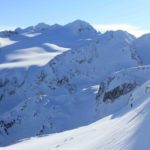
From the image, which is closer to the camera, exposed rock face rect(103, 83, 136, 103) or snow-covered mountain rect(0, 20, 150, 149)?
exposed rock face rect(103, 83, 136, 103)

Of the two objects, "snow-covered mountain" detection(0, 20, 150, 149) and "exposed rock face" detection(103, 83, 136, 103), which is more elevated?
"exposed rock face" detection(103, 83, 136, 103)

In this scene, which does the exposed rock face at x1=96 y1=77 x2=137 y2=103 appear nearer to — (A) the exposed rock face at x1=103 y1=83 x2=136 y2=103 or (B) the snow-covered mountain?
(A) the exposed rock face at x1=103 y1=83 x2=136 y2=103

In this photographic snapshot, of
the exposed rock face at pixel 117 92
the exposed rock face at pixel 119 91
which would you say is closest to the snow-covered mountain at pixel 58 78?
the exposed rock face at pixel 117 92

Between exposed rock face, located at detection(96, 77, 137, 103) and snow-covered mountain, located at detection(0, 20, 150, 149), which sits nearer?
exposed rock face, located at detection(96, 77, 137, 103)

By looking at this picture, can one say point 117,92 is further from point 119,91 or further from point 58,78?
point 58,78

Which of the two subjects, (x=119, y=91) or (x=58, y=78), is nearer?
(x=119, y=91)

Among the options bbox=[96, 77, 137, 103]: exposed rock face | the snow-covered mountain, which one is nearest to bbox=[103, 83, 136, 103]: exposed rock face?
bbox=[96, 77, 137, 103]: exposed rock face

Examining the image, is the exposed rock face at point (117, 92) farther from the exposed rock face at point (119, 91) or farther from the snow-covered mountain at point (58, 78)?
the snow-covered mountain at point (58, 78)

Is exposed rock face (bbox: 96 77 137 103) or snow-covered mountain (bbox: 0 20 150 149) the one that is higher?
exposed rock face (bbox: 96 77 137 103)

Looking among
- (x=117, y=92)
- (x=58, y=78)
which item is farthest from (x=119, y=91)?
(x=58, y=78)

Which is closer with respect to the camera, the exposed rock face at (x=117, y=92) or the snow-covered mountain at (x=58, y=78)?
the exposed rock face at (x=117, y=92)

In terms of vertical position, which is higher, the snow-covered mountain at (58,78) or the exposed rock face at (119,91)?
the exposed rock face at (119,91)
